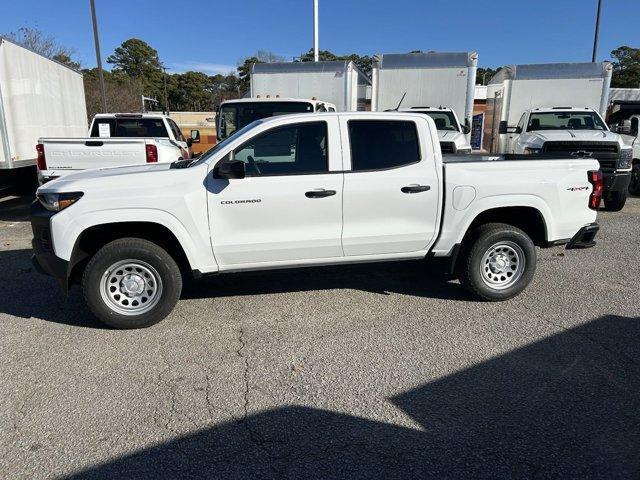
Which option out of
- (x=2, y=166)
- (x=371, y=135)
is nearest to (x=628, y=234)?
(x=371, y=135)

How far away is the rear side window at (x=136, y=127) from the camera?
1189 cm

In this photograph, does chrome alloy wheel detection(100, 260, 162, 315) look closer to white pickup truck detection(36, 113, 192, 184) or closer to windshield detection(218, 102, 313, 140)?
white pickup truck detection(36, 113, 192, 184)

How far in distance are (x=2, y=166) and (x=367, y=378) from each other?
8942 mm

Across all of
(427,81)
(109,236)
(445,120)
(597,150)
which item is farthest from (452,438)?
(427,81)

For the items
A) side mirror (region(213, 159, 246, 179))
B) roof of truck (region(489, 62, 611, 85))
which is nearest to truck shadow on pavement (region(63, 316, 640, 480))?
side mirror (region(213, 159, 246, 179))

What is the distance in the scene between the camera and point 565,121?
11664mm

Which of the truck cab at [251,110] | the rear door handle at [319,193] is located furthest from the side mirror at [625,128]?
the rear door handle at [319,193]

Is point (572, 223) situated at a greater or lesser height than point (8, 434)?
greater

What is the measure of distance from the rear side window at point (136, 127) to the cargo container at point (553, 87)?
8493 mm

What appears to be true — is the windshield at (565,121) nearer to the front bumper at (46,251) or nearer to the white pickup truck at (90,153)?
the white pickup truck at (90,153)

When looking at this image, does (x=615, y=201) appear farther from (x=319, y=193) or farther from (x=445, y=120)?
(x=319, y=193)

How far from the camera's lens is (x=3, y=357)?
4.02m

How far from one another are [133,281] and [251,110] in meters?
6.17

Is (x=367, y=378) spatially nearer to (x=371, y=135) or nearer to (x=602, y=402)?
(x=602, y=402)
